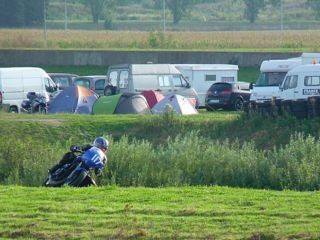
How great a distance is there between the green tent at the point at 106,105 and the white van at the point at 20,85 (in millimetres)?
3867

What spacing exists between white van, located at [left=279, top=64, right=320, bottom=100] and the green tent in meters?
6.17

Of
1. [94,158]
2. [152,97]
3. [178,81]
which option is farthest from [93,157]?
[178,81]

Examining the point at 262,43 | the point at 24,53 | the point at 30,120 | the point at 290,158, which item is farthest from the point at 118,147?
the point at 262,43

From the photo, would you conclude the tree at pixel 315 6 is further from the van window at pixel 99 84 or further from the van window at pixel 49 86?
the van window at pixel 49 86

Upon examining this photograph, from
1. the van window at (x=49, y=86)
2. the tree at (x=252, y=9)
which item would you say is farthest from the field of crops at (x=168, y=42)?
the tree at (x=252, y=9)

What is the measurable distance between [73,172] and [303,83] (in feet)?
61.1

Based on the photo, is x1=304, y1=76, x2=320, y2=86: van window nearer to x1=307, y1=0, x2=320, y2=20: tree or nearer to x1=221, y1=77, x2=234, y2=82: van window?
x1=221, y1=77, x2=234, y2=82: van window

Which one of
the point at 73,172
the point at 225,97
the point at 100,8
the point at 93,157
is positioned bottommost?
the point at 225,97

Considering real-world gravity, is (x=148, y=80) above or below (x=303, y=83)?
below

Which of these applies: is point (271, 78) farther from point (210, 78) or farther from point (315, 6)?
point (315, 6)

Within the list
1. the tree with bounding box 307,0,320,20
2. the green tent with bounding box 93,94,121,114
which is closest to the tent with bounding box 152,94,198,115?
the green tent with bounding box 93,94,121,114

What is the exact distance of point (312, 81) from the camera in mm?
37438

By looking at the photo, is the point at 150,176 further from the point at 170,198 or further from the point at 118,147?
the point at 170,198

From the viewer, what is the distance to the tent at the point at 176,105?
40.7 meters
